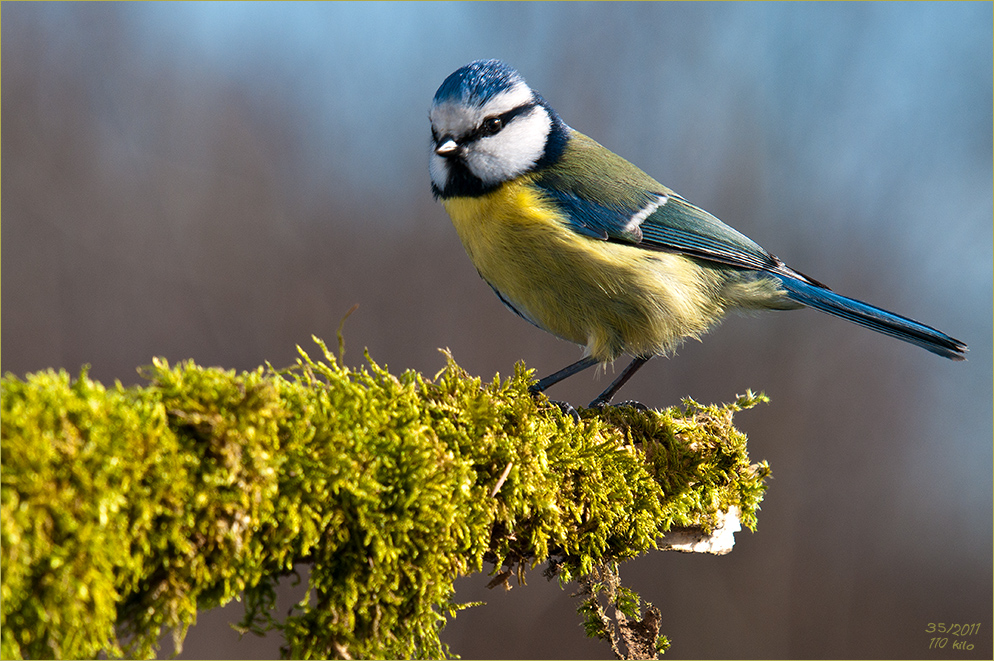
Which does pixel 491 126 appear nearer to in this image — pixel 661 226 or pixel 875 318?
pixel 661 226

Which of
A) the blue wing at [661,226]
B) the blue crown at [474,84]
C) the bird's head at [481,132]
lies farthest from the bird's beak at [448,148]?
the blue wing at [661,226]

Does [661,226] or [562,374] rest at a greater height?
[661,226]

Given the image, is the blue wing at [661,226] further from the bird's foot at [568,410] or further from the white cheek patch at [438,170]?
the bird's foot at [568,410]

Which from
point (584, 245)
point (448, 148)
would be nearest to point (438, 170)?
point (448, 148)

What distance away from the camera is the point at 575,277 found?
1697 millimetres

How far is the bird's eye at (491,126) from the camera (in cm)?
179

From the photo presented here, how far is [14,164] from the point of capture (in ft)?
13.1

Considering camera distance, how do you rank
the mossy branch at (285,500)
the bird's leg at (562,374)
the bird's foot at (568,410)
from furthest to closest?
1. the bird's leg at (562,374)
2. the bird's foot at (568,410)
3. the mossy branch at (285,500)

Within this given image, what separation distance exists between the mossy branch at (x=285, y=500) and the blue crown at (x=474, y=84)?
2.73 feet

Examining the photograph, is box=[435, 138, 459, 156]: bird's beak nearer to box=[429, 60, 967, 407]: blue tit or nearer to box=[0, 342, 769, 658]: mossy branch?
box=[429, 60, 967, 407]: blue tit

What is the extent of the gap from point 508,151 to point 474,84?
20cm

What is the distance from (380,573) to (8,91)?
4.48 m

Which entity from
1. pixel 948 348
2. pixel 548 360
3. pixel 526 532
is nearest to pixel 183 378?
pixel 526 532

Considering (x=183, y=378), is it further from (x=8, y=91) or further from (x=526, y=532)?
(x=8, y=91)
